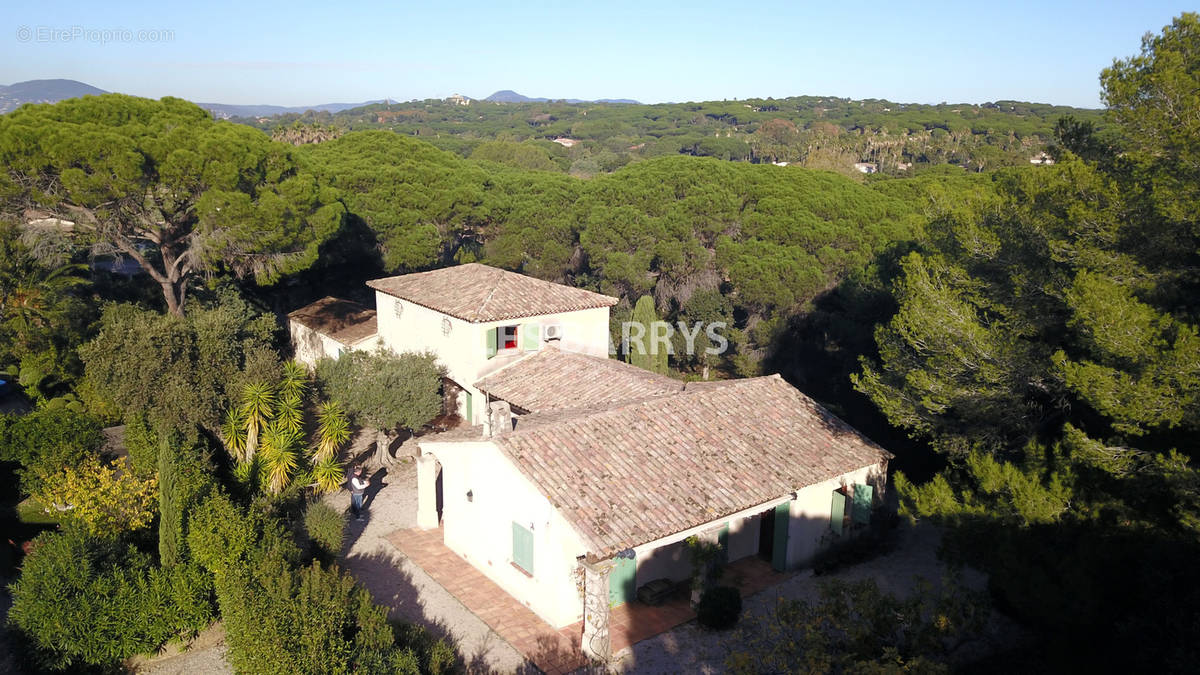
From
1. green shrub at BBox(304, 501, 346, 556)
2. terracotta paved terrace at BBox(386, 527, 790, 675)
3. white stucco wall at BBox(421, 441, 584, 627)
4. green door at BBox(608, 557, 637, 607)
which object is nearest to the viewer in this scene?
terracotta paved terrace at BBox(386, 527, 790, 675)

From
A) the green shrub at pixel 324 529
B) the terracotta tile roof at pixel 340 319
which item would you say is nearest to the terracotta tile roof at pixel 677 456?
the green shrub at pixel 324 529

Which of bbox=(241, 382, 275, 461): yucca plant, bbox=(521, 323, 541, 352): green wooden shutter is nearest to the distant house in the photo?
bbox=(521, 323, 541, 352): green wooden shutter

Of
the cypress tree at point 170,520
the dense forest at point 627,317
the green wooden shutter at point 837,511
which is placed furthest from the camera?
the green wooden shutter at point 837,511

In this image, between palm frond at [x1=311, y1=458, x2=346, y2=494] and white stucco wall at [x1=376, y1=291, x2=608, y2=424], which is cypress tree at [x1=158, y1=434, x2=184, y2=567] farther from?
white stucco wall at [x1=376, y1=291, x2=608, y2=424]

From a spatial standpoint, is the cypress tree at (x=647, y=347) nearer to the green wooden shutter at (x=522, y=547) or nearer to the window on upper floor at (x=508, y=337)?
the window on upper floor at (x=508, y=337)

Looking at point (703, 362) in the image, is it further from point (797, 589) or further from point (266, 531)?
point (266, 531)

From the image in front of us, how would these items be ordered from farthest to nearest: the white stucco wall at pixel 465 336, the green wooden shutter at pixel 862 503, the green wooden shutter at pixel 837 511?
the white stucco wall at pixel 465 336
the green wooden shutter at pixel 862 503
the green wooden shutter at pixel 837 511
